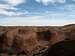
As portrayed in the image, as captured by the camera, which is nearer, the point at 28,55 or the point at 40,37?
the point at 28,55

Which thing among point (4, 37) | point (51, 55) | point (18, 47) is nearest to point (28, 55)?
point (18, 47)

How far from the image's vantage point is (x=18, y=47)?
2261cm

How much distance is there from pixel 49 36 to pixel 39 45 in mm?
2053

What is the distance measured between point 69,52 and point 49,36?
1717cm

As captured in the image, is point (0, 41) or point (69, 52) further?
point (0, 41)

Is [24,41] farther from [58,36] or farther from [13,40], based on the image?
[58,36]

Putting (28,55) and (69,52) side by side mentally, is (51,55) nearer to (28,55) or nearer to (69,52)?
(69,52)

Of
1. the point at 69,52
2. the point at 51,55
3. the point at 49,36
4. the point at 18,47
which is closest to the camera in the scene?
the point at 69,52

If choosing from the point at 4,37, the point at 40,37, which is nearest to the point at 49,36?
the point at 40,37

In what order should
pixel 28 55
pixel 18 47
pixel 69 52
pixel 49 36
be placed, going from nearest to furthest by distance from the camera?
pixel 69 52 < pixel 28 55 < pixel 18 47 < pixel 49 36

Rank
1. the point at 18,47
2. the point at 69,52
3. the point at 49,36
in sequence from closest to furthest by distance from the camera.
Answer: the point at 69,52 < the point at 18,47 < the point at 49,36

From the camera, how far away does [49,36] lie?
970 inches

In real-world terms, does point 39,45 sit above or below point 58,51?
below

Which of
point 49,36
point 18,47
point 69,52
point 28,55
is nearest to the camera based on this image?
point 69,52
